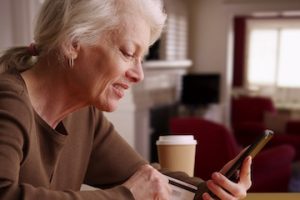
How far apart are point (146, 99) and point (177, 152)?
3.35 metres

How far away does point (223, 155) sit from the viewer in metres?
2.94

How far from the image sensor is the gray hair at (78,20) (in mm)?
853

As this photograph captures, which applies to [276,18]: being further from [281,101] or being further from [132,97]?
[132,97]

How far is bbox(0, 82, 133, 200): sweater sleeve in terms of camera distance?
27.1 inches

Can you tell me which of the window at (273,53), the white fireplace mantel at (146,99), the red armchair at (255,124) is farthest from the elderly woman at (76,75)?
the window at (273,53)

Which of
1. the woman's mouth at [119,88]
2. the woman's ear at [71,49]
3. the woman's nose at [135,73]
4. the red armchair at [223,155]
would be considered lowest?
the red armchair at [223,155]

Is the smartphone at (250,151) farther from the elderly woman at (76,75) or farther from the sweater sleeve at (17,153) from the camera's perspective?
the sweater sleeve at (17,153)

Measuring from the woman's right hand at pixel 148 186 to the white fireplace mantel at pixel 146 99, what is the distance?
249cm

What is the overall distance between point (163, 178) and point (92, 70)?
26 cm

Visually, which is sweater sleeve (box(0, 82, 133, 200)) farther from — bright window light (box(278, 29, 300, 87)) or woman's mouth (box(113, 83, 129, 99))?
bright window light (box(278, 29, 300, 87))

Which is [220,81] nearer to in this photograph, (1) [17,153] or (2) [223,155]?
(2) [223,155]

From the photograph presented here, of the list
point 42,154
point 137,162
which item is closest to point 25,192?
point 42,154

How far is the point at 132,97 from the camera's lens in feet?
12.8

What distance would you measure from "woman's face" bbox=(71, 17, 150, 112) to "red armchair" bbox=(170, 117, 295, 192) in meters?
2.09
